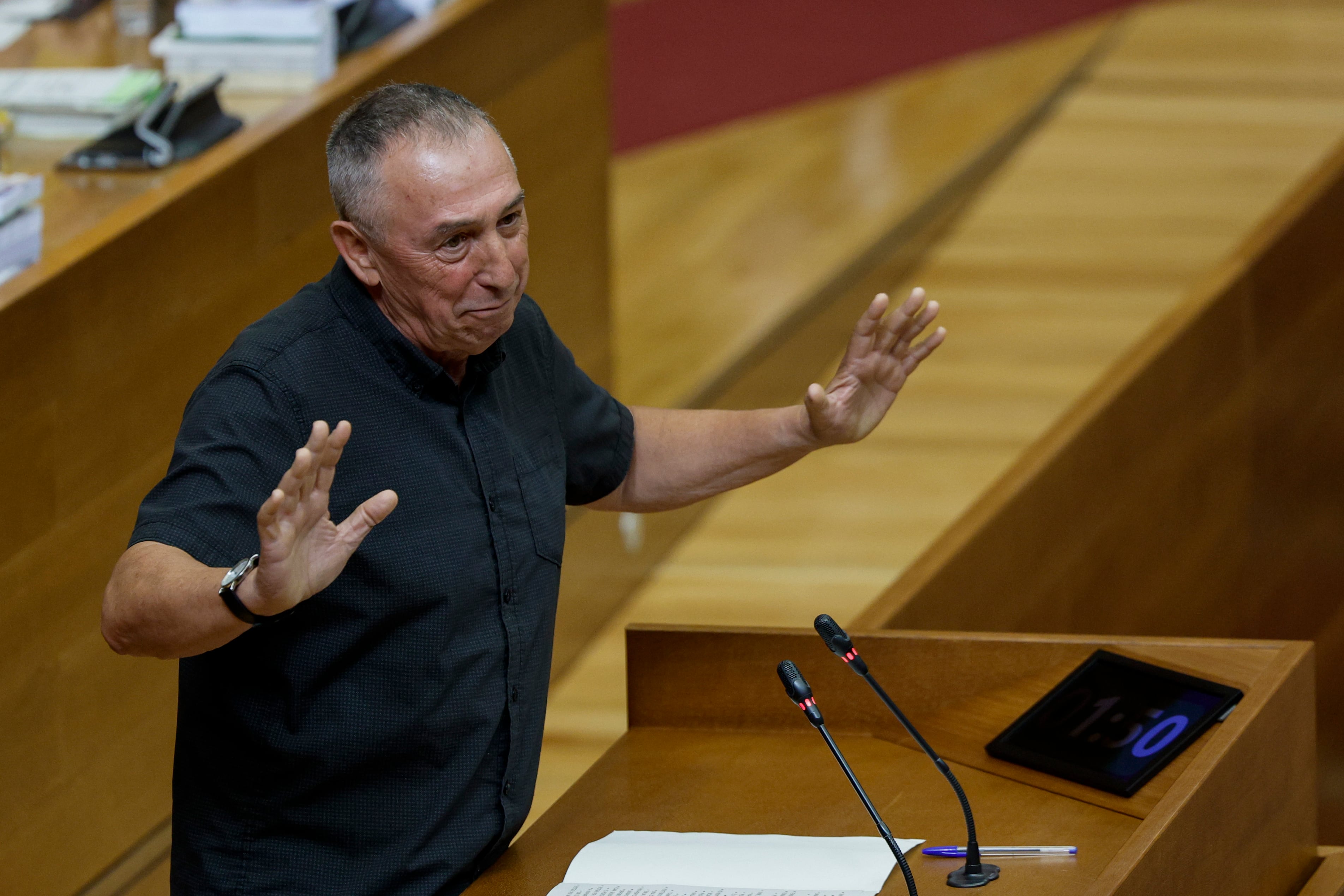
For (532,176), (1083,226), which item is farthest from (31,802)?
(1083,226)

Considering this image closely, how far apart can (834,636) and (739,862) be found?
19cm

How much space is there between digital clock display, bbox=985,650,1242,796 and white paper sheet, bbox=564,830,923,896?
194 mm

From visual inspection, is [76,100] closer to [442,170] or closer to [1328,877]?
[442,170]

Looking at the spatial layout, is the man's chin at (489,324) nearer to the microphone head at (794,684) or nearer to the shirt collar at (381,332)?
the shirt collar at (381,332)

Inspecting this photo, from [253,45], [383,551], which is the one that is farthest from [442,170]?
[253,45]

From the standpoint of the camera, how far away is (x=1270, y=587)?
3.09 m

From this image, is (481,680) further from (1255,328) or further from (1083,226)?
(1083,226)

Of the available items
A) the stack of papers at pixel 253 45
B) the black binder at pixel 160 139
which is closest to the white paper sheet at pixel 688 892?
the black binder at pixel 160 139

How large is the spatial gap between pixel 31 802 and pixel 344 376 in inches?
28.6

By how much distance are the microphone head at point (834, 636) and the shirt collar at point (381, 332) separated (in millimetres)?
342

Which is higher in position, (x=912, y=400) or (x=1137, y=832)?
(x=1137, y=832)

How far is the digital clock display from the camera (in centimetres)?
153

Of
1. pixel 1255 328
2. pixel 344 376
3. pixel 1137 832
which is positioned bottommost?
pixel 1255 328

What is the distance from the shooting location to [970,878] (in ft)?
4.45
